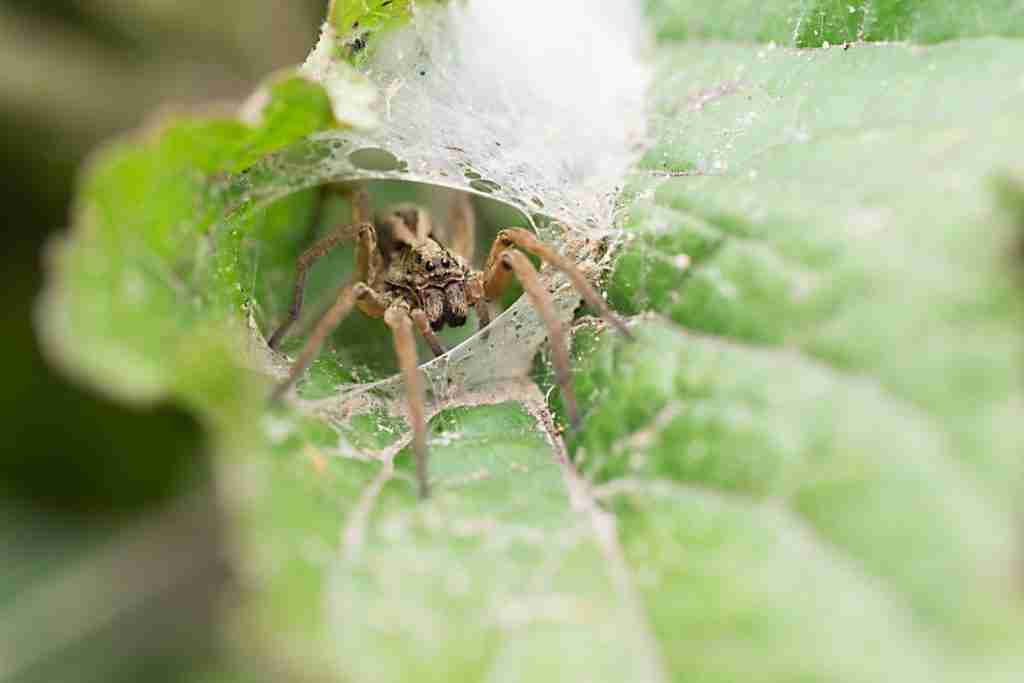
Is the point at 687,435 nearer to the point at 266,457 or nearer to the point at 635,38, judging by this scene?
the point at 266,457

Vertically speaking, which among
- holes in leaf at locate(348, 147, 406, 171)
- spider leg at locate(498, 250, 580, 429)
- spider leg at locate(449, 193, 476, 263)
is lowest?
spider leg at locate(498, 250, 580, 429)

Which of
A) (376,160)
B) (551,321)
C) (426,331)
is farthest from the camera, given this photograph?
(376,160)

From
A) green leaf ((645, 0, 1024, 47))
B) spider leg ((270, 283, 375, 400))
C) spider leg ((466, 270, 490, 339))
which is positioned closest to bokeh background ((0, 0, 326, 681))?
spider leg ((270, 283, 375, 400))

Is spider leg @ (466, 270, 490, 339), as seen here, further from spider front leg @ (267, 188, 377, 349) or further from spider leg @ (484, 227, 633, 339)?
spider front leg @ (267, 188, 377, 349)

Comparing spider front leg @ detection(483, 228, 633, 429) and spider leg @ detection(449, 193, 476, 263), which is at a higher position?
spider leg @ detection(449, 193, 476, 263)

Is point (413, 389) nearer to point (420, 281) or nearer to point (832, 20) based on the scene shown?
point (420, 281)

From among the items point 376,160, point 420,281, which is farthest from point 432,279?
point 376,160

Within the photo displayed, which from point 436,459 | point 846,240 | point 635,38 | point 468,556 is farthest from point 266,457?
point 635,38
